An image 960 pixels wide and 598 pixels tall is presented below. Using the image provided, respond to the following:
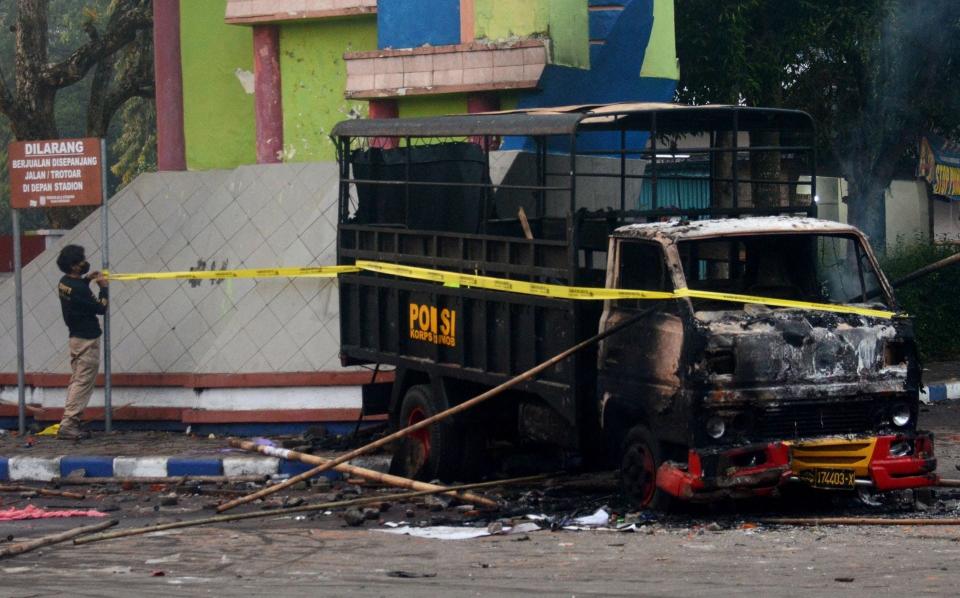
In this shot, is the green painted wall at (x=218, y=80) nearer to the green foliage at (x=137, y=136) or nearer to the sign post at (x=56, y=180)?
the sign post at (x=56, y=180)

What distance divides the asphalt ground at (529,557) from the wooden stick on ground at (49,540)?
2.4 inches

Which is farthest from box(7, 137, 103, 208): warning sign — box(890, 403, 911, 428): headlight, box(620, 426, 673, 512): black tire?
box(890, 403, 911, 428): headlight

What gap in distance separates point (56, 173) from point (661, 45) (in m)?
7.52

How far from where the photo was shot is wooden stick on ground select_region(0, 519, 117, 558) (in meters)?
8.57

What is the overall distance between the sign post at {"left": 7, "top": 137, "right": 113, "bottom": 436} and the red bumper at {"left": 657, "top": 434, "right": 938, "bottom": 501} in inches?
295

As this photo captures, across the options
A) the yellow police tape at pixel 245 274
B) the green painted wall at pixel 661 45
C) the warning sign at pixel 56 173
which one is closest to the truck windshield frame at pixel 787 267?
the yellow police tape at pixel 245 274

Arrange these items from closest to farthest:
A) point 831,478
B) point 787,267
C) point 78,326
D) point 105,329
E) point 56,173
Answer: point 831,478
point 787,267
point 78,326
point 105,329
point 56,173

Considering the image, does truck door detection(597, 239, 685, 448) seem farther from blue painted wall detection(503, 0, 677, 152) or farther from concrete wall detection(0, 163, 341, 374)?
blue painted wall detection(503, 0, 677, 152)

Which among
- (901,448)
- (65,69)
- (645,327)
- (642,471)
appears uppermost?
(65,69)

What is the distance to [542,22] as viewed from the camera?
51.9 feet

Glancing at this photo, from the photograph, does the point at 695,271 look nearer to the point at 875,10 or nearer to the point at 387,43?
the point at 387,43

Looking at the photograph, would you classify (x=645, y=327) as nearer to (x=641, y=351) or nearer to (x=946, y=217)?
(x=641, y=351)

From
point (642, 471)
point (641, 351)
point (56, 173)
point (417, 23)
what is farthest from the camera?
point (417, 23)

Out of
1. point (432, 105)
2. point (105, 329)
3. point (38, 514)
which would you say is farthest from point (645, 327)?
point (432, 105)
